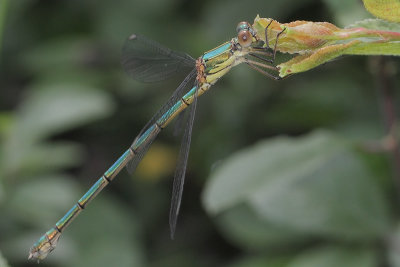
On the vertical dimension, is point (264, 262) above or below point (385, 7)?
above

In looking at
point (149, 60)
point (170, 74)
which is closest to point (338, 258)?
point (170, 74)

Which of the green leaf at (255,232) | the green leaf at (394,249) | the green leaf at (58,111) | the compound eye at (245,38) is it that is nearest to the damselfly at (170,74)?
the compound eye at (245,38)

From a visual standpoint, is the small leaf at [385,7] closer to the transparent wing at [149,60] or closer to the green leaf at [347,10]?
the green leaf at [347,10]

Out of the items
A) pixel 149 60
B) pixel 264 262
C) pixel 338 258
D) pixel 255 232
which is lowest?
pixel 338 258

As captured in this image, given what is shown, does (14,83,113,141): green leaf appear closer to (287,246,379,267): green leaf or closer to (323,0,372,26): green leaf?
(287,246,379,267): green leaf

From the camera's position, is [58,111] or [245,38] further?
[58,111]

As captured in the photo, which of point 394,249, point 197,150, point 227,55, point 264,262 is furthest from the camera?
point 197,150

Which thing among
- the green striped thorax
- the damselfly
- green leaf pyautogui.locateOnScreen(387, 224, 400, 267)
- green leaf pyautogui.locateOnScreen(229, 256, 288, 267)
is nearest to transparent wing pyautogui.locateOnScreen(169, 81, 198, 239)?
the damselfly

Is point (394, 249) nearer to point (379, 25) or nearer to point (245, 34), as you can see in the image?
point (245, 34)
